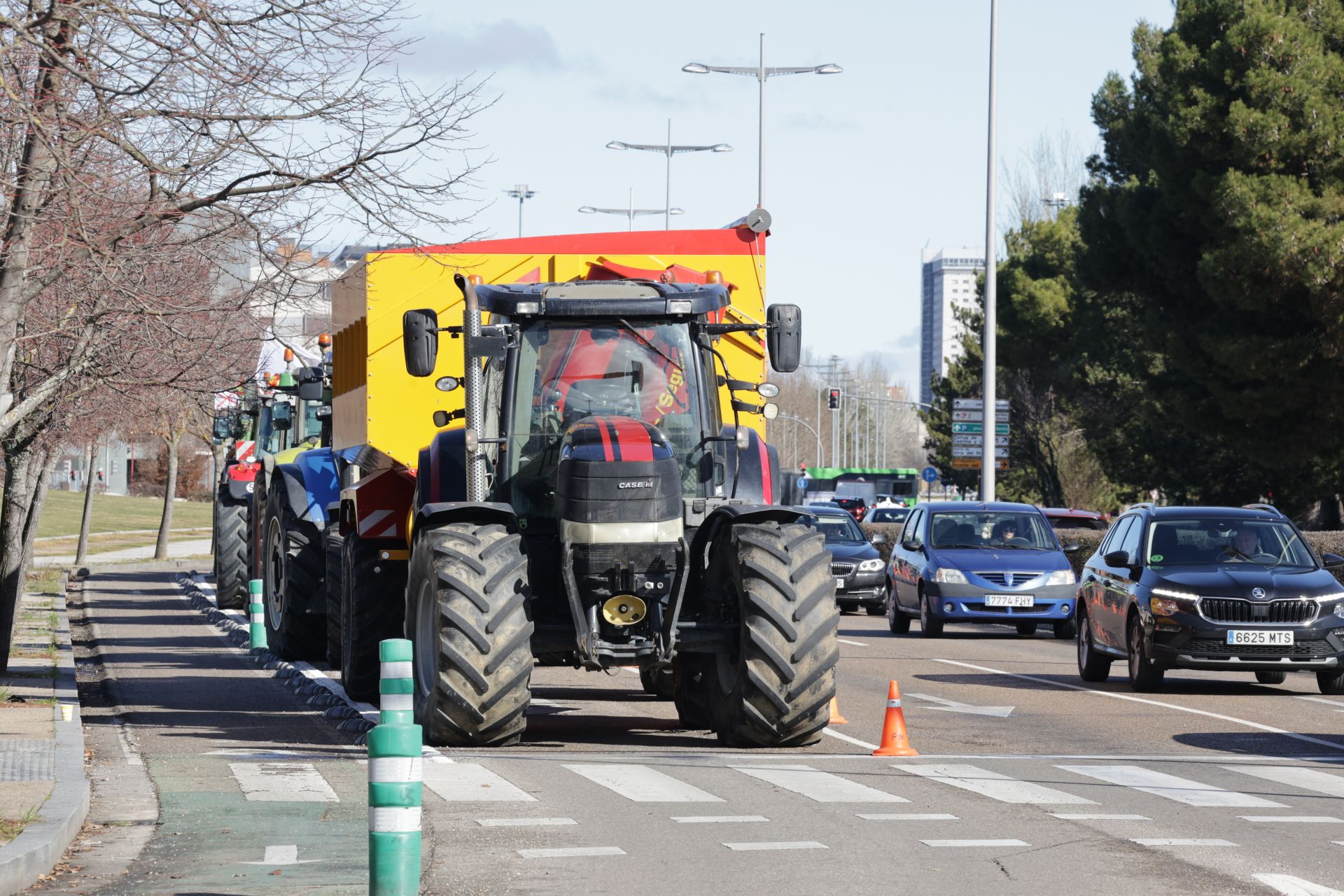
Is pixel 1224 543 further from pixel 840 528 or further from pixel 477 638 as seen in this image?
pixel 840 528

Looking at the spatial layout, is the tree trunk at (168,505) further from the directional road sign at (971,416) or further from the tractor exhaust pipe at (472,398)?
the tractor exhaust pipe at (472,398)

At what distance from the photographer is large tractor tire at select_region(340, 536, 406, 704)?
52.7ft

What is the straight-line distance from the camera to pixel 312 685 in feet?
56.0

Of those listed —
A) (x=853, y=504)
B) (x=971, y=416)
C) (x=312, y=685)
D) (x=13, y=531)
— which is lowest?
(x=312, y=685)

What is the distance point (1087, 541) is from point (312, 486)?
55.0ft

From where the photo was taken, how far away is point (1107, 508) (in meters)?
64.8

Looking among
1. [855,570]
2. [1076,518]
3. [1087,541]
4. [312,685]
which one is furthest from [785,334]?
[1087,541]

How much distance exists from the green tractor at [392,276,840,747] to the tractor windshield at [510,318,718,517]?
1 centimetres

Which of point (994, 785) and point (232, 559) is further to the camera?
point (232, 559)

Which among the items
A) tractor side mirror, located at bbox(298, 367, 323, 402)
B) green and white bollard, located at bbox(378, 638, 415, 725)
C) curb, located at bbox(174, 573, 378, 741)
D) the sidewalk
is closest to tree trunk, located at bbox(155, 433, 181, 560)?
the sidewalk

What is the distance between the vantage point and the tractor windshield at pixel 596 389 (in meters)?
13.3

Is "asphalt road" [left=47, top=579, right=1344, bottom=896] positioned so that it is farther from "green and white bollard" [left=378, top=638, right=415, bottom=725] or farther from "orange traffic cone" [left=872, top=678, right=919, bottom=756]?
"green and white bollard" [left=378, top=638, right=415, bottom=725]

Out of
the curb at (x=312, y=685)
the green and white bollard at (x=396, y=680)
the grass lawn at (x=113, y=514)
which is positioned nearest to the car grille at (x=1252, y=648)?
the curb at (x=312, y=685)

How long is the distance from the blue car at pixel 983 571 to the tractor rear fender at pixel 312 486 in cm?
862
